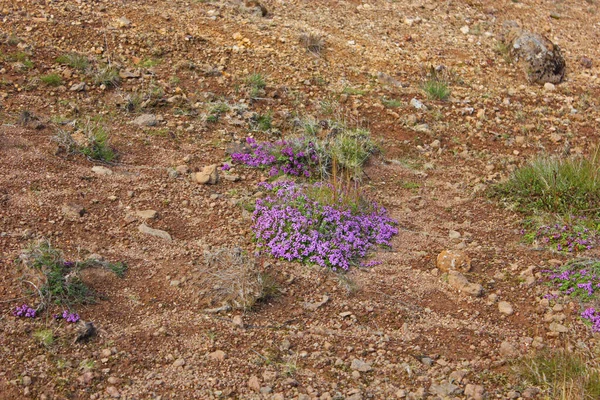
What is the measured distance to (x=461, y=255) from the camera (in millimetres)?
4609

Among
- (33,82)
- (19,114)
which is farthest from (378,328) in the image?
(33,82)

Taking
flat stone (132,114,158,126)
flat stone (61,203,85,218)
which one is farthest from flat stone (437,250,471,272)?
flat stone (132,114,158,126)

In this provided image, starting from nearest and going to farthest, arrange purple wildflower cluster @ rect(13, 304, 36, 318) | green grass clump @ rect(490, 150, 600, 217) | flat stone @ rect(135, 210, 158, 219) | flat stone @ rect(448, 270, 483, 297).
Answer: purple wildflower cluster @ rect(13, 304, 36, 318), flat stone @ rect(448, 270, 483, 297), flat stone @ rect(135, 210, 158, 219), green grass clump @ rect(490, 150, 600, 217)

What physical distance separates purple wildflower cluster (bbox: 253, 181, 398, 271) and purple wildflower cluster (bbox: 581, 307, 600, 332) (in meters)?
1.30

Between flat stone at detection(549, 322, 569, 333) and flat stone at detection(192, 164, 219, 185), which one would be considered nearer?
flat stone at detection(549, 322, 569, 333)

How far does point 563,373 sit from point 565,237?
4.79 feet

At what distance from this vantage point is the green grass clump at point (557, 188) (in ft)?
16.7

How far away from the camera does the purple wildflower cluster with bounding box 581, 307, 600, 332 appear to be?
4012 mm

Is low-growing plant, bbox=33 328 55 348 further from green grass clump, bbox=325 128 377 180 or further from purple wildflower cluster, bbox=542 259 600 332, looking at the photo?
purple wildflower cluster, bbox=542 259 600 332

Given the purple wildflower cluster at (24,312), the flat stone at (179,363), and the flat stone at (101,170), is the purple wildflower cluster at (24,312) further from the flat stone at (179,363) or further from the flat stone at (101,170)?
the flat stone at (101,170)

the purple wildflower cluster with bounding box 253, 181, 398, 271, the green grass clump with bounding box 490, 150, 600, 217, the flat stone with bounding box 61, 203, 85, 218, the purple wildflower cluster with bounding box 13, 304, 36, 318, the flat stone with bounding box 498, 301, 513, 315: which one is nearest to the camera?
the purple wildflower cluster with bounding box 13, 304, 36, 318

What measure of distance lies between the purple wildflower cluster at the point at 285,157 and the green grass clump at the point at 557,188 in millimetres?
1435

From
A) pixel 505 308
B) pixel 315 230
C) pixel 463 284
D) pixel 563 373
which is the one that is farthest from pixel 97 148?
pixel 563 373

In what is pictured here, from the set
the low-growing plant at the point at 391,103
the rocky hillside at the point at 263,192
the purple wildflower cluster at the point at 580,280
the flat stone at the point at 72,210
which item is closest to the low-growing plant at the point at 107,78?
the rocky hillside at the point at 263,192
